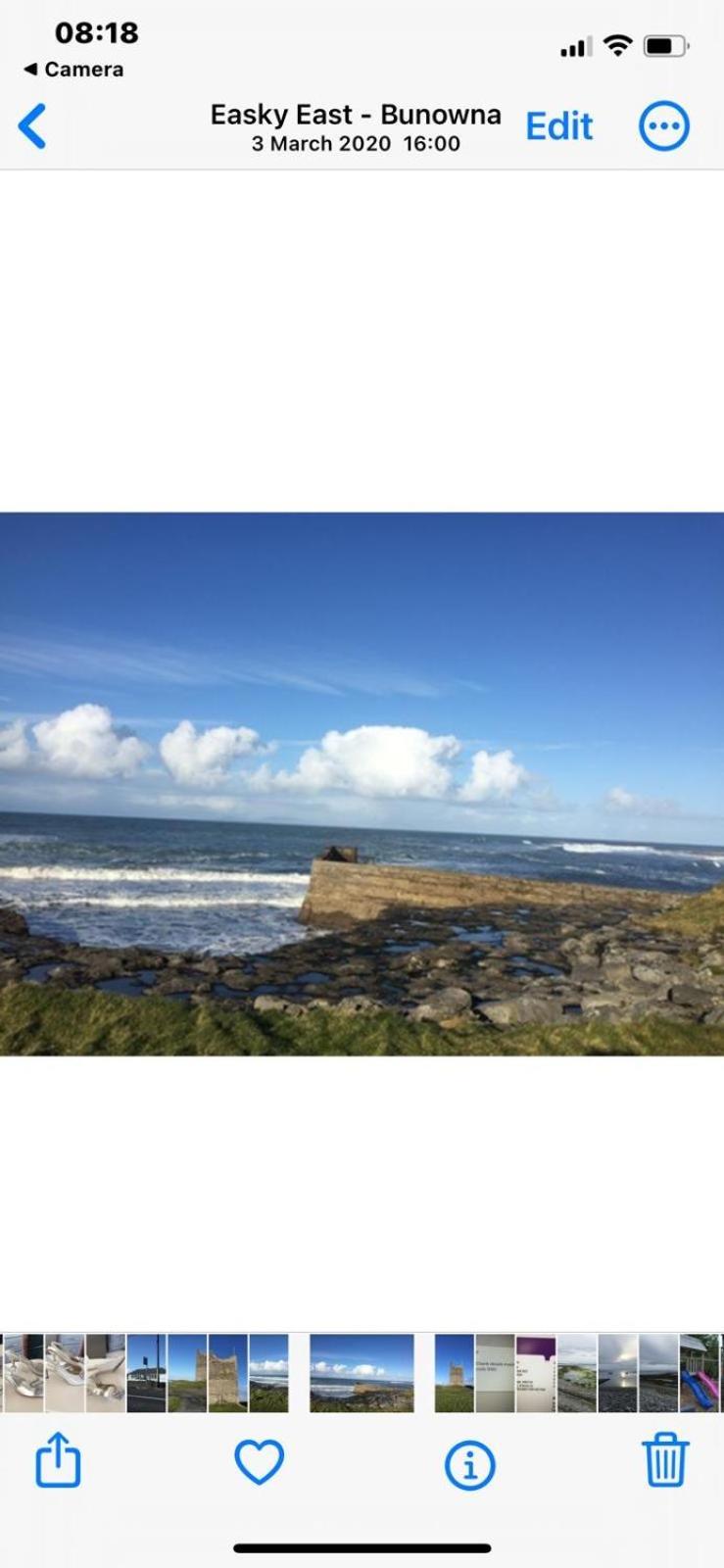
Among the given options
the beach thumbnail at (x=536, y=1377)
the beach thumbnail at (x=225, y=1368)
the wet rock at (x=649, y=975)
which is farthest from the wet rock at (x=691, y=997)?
the beach thumbnail at (x=225, y=1368)

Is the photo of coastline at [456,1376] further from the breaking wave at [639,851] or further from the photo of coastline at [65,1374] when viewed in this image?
the breaking wave at [639,851]

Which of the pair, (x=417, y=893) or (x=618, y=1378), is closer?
(x=618, y=1378)

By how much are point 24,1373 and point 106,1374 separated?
473 mm

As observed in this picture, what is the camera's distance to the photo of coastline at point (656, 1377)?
4078 millimetres

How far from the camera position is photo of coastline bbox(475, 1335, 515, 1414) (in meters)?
A: 4.11

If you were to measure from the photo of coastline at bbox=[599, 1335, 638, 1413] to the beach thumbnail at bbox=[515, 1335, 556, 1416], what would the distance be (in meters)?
0.24

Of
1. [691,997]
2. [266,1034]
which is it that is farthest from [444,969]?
[691,997]
